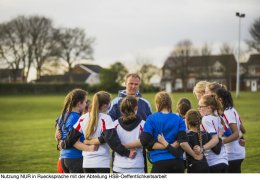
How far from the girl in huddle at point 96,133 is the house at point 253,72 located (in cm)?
376

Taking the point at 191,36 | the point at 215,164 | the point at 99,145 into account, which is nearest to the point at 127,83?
the point at 99,145

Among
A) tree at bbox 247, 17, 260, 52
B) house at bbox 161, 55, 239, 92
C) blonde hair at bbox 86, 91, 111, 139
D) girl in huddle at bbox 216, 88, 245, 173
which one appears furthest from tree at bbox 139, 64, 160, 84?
blonde hair at bbox 86, 91, 111, 139

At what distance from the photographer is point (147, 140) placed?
134 inches

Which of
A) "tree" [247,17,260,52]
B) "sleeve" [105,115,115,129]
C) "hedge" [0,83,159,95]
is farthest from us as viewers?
"hedge" [0,83,159,95]

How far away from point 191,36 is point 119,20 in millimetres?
985

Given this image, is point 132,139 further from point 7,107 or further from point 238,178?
point 7,107

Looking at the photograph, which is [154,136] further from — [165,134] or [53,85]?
[53,85]

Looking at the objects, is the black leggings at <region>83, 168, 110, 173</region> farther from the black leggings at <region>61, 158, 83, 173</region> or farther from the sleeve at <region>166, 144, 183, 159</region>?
the sleeve at <region>166, 144, 183, 159</region>

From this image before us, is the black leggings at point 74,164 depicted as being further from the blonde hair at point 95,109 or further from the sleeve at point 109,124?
the sleeve at point 109,124

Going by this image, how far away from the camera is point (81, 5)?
5.51 m

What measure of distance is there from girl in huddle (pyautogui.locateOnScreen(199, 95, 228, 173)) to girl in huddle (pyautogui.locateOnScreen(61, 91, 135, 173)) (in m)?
0.63

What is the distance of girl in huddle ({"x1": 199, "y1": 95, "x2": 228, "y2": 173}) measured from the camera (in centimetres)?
359

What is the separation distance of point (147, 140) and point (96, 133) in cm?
47

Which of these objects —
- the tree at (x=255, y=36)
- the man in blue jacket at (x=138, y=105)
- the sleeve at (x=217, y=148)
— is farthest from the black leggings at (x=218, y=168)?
the tree at (x=255, y=36)
